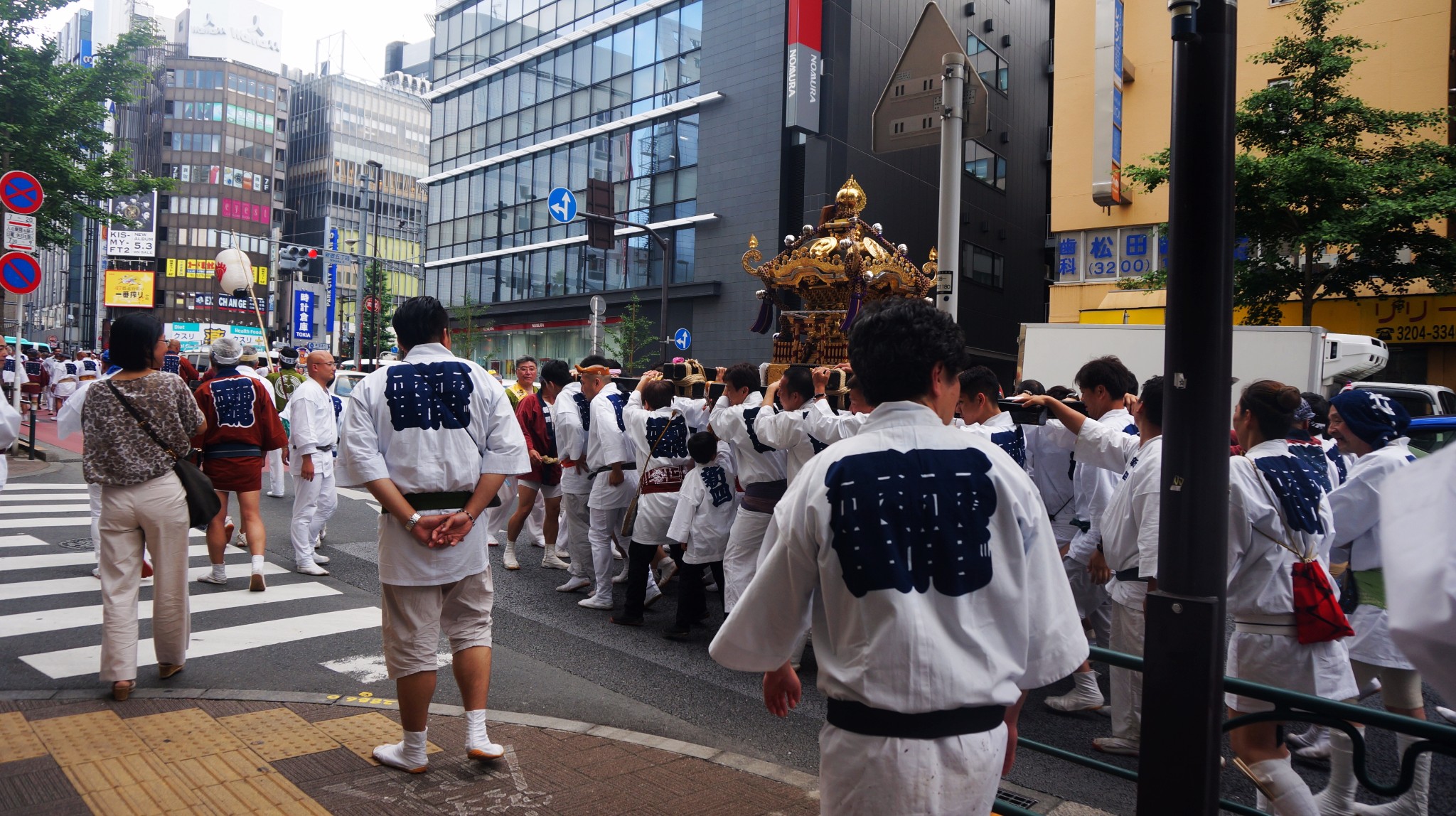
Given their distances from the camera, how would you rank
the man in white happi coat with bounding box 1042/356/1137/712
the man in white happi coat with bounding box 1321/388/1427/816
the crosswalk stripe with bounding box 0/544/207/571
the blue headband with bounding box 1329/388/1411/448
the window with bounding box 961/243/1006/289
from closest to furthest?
1. the man in white happi coat with bounding box 1321/388/1427/816
2. the blue headband with bounding box 1329/388/1411/448
3. the man in white happi coat with bounding box 1042/356/1137/712
4. the crosswalk stripe with bounding box 0/544/207/571
5. the window with bounding box 961/243/1006/289

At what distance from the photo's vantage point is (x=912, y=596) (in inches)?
81.8

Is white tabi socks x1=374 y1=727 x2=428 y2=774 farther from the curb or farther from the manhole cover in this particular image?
the manhole cover

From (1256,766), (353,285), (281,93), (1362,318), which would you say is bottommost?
(1256,766)

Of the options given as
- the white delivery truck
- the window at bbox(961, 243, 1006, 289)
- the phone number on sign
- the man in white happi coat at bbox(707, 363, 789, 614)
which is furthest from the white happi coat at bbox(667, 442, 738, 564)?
the window at bbox(961, 243, 1006, 289)

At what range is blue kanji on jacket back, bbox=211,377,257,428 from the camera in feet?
24.0

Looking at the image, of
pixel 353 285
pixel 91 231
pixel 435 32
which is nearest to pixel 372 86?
pixel 353 285

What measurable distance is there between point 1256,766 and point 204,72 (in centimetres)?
9661

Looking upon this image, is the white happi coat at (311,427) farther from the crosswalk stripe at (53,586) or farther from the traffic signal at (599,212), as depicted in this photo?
the traffic signal at (599,212)

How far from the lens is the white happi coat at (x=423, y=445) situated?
12.9ft

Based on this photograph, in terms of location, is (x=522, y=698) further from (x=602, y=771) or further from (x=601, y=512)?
(x=601, y=512)

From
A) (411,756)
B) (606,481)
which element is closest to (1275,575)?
(411,756)

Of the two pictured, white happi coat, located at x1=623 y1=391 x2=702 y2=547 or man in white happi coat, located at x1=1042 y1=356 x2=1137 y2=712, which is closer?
man in white happi coat, located at x1=1042 y1=356 x2=1137 y2=712

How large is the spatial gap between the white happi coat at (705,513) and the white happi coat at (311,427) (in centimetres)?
357

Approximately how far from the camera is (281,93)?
3349 inches
